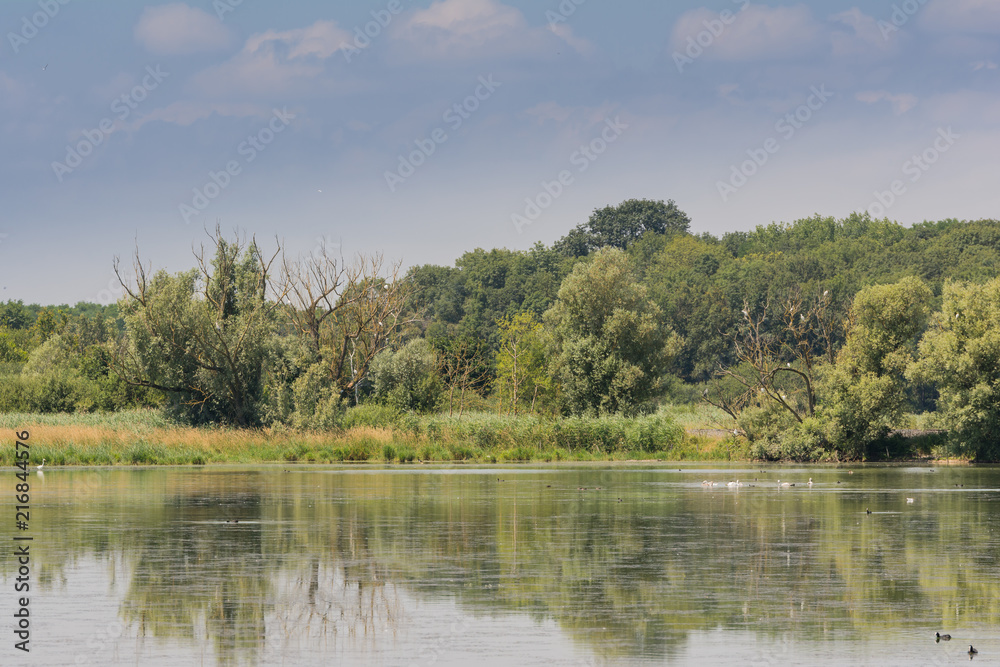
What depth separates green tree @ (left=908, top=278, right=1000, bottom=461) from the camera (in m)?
50.7

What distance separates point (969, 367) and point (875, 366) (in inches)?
187

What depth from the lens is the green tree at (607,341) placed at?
224 feet

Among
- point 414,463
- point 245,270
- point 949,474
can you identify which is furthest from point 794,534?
point 245,270

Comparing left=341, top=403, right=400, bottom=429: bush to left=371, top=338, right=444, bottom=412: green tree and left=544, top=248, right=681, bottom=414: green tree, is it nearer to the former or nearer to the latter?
left=371, top=338, right=444, bottom=412: green tree

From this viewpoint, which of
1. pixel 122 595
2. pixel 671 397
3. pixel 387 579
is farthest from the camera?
pixel 671 397

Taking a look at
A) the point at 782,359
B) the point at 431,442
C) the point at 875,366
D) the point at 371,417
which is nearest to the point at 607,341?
the point at 371,417

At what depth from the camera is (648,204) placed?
17025 centimetres

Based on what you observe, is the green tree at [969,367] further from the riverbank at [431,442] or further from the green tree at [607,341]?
the green tree at [607,341]

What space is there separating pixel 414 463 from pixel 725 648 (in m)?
42.8

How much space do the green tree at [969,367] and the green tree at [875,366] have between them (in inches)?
50.2

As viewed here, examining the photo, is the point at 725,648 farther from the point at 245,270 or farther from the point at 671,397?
the point at 671,397

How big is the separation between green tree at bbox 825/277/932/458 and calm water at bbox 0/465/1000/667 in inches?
939

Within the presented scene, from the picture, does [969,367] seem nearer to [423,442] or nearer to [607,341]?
[607,341]

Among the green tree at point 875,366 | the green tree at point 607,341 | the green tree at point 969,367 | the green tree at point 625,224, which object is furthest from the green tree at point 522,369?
the green tree at point 625,224
